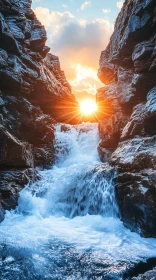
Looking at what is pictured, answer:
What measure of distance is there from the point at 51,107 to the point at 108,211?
74.1ft

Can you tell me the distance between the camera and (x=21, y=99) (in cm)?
2081

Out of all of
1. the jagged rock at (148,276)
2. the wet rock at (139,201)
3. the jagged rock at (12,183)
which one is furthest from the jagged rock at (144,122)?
the jagged rock at (148,276)

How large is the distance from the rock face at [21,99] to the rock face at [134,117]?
6.16 meters

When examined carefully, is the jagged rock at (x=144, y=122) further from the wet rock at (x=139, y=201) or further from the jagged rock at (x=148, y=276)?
the jagged rock at (x=148, y=276)

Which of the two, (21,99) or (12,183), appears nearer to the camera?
(12,183)

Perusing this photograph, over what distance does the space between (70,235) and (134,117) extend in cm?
1053

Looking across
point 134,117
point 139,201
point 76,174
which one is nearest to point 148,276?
point 139,201

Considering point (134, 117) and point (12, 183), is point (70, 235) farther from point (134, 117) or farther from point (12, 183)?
point (134, 117)

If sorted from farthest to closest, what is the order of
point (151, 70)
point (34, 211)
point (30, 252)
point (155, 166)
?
point (151, 70)
point (34, 211)
point (155, 166)
point (30, 252)

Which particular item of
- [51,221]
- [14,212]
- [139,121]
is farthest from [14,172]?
[139,121]

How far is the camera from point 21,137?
1938 centimetres

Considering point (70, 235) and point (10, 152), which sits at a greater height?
point (10, 152)

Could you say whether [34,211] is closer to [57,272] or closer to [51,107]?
[57,272]

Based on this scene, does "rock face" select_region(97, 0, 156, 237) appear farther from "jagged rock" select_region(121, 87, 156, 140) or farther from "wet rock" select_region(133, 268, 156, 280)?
"wet rock" select_region(133, 268, 156, 280)
